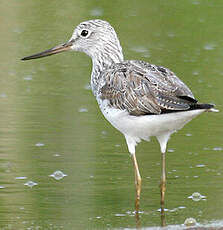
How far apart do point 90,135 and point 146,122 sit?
219 centimetres

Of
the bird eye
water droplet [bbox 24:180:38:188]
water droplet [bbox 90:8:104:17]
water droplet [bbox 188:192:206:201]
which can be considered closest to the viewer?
water droplet [bbox 188:192:206:201]

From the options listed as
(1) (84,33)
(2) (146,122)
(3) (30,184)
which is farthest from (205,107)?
(1) (84,33)

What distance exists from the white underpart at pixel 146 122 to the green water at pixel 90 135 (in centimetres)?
58

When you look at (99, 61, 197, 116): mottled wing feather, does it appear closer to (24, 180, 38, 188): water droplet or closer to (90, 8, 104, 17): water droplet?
(24, 180, 38, 188): water droplet

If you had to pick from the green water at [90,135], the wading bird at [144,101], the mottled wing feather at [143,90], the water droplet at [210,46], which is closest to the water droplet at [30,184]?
the green water at [90,135]

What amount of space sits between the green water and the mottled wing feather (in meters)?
0.87

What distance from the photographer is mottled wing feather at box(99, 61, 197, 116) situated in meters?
6.97

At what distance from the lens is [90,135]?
9227 mm

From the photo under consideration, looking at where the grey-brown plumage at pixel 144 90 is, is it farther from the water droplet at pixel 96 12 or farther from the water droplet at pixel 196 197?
the water droplet at pixel 96 12

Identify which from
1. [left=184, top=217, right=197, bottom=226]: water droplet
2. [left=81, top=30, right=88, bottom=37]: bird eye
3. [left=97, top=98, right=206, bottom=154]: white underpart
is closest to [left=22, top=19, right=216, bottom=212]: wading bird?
[left=97, top=98, right=206, bottom=154]: white underpart

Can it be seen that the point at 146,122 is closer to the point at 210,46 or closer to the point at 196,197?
the point at 196,197

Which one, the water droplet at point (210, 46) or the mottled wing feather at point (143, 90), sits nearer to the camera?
the mottled wing feather at point (143, 90)

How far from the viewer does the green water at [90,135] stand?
7.10 meters

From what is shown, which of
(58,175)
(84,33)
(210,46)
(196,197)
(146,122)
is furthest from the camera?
(210,46)
